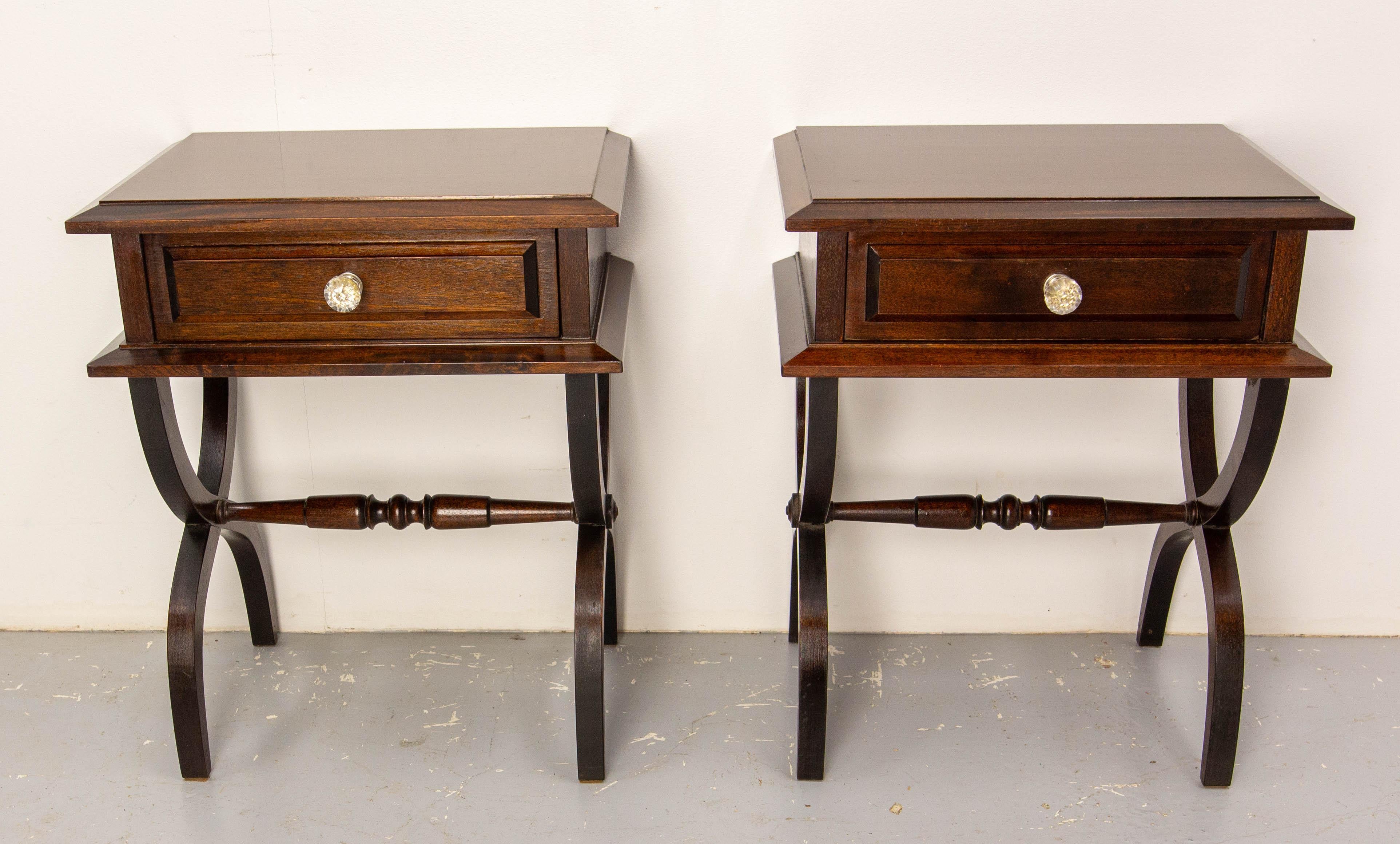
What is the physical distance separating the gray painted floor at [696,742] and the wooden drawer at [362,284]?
0.76 meters

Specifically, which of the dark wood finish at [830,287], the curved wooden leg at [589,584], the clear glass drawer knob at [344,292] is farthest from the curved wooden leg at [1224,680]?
the clear glass drawer knob at [344,292]

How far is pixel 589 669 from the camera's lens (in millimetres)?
1870

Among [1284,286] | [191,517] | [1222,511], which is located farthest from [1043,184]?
[191,517]

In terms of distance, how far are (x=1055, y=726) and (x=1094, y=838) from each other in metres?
0.28

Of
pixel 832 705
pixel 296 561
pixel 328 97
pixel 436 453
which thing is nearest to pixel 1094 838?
pixel 832 705

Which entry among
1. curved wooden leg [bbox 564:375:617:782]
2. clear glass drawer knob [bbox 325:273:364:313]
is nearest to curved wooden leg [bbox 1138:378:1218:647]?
curved wooden leg [bbox 564:375:617:782]

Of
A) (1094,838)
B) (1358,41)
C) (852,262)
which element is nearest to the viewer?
(852,262)

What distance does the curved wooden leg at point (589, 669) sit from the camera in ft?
6.13

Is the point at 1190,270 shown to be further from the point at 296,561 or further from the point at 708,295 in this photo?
the point at 296,561

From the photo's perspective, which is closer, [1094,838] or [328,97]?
[1094,838]

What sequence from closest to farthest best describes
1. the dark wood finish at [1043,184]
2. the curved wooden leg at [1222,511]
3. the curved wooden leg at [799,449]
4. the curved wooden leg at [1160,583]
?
the dark wood finish at [1043,184] < the curved wooden leg at [1222,511] < the curved wooden leg at [799,449] < the curved wooden leg at [1160,583]

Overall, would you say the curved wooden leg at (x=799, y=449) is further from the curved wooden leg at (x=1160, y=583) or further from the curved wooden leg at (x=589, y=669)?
the curved wooden leg at (x=1160, y=583)

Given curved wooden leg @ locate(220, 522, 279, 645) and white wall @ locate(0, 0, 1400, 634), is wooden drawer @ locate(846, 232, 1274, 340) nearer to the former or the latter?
white wall @ locate(0, 0, 1400, 634)

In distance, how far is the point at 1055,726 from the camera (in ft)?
6.64
